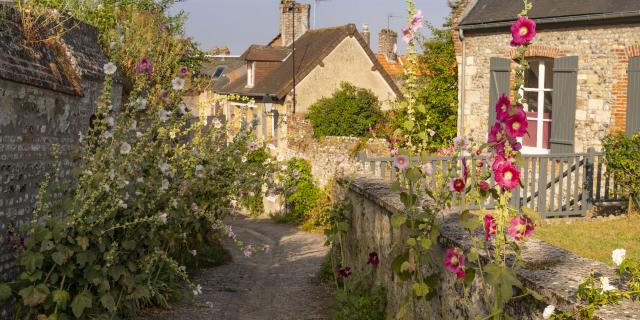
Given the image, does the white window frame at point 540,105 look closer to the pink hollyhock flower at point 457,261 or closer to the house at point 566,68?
the house at point 566,68

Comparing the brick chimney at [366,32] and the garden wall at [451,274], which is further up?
the brick chimney at [366,32]

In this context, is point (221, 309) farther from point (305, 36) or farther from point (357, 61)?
point (305, 36)

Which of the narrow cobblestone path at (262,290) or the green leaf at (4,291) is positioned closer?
the green leaf at (4,291)

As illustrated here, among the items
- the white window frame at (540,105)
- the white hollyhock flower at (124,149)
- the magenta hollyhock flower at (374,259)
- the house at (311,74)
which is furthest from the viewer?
the house at (311,74)

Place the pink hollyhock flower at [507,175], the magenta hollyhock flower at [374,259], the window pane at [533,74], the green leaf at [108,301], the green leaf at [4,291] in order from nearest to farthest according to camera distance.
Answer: the pink hollyhock flower at [507,175], the green leaf at [4,291], the green leaf at [108,301], the magenta hollyhock flower at [374,259], the window pane at [533,74]

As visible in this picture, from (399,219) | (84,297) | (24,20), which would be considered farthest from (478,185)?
(24,20)

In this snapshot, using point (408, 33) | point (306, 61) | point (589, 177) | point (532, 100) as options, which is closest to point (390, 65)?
point (306, 61)

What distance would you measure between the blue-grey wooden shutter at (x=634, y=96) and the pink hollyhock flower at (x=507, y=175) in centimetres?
941

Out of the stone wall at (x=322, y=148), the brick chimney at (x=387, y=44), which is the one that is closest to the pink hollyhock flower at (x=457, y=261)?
the stone wall at (x=322, y=148)

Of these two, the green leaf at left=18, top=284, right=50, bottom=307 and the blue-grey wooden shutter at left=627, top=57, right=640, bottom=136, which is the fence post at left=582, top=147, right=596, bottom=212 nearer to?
the blue-grey wooden shutter at left=627, top=57, right=640, bottom=136

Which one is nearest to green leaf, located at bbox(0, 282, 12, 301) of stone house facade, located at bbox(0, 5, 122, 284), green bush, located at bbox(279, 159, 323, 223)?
stone house facade, located at bbox(0, 5, 122, 284)

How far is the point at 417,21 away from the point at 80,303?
3271 mm

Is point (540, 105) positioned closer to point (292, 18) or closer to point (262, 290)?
point (262, 290)

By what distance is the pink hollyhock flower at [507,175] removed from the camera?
11.2ft
